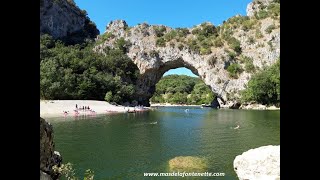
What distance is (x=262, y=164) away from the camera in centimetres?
759

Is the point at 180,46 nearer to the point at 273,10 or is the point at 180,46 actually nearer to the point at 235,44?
the point at 235,44

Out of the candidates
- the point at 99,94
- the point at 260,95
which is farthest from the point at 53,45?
the point at 260,95

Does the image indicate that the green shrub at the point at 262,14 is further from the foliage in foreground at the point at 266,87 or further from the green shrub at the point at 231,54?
the foliage in foreground at the point at 266,87

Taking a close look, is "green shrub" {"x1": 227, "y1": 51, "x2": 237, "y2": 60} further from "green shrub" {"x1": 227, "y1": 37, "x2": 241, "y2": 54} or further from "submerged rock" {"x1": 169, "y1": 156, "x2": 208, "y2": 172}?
"submerged rock" {"x1": 169, "y1": 156, "x2": 208, "y2": 172}

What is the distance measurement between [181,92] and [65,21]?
45.0 m

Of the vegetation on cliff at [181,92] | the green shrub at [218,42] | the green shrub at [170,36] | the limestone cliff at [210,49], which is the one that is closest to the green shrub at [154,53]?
the limestone cliff at [210,49]

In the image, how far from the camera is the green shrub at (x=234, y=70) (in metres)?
60.8

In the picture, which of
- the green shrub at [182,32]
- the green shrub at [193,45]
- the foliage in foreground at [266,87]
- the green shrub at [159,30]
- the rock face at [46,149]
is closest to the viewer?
the rock face at [46,149]

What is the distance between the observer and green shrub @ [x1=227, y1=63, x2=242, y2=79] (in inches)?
2395

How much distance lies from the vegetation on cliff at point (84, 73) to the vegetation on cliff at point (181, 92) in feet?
101
